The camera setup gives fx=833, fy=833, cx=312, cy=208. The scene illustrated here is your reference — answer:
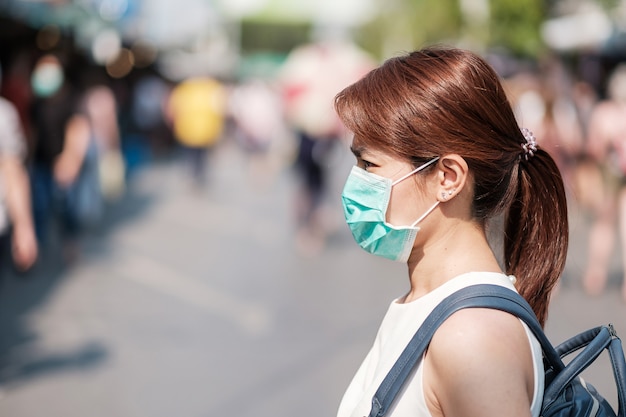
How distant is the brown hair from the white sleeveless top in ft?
0.48

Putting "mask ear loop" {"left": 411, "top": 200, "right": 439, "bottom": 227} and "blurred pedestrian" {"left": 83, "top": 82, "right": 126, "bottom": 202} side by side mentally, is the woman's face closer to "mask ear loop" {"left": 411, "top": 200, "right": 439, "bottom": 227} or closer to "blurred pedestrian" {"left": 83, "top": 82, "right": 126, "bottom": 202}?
"mask ear loop" {"left": 411, "top": 200, "right": 439, "bottom": 227}

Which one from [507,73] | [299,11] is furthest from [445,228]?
[299,11]

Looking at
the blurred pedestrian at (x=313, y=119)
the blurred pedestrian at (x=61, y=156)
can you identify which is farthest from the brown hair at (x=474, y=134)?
the blurred pedestrian at (x=313, y=119)

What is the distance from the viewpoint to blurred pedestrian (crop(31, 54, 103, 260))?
8.52 m

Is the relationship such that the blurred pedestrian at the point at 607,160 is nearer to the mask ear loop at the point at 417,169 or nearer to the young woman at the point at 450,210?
the young woman at the point at 450,210

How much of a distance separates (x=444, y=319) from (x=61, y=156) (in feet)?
25.4

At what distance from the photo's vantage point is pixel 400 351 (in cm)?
163

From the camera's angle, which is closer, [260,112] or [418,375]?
[418,375]

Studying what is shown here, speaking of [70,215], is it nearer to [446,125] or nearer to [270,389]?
[270,389]

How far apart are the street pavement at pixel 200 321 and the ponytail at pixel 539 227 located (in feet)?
3.01

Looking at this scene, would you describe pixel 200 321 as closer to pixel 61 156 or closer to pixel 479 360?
pixel 61 156

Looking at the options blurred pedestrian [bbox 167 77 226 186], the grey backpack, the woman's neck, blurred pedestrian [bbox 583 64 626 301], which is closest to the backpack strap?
the grey backpack

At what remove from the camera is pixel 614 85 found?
8383mm

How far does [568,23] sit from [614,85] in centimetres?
1291
